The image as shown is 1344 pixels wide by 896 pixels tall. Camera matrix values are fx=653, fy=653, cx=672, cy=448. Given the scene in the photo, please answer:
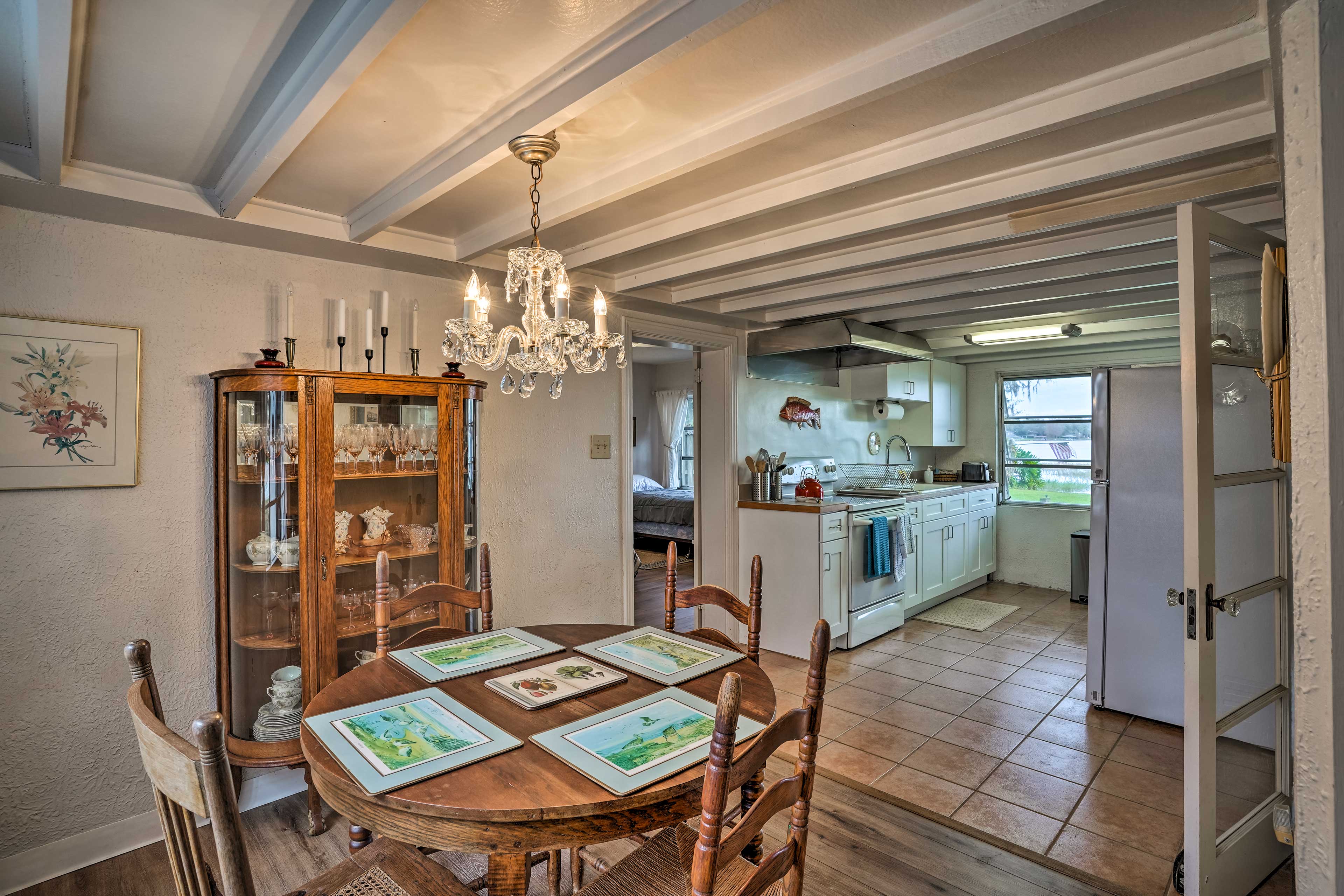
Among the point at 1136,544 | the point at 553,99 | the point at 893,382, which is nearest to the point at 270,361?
the point at 553,99

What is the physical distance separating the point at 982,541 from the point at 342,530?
17.9 ft

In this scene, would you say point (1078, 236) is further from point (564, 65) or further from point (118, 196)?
point (118, 196)

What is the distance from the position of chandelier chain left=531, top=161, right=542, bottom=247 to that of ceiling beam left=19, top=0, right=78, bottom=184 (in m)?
0.97

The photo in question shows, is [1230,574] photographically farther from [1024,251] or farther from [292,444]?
[292,444]

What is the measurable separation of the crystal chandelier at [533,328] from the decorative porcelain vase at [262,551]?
1.12 metres

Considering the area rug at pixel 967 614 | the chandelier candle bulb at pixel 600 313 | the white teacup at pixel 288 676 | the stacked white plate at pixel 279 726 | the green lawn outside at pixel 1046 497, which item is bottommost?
the area rug at pixel 967 614

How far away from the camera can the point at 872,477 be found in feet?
18.9

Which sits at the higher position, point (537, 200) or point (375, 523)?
point (537, 200)

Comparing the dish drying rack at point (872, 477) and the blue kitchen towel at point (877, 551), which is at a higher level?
the dish drying rack at point (872, 477)

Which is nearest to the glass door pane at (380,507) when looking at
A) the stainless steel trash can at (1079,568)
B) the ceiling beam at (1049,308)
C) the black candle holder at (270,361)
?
the black candle holder at (270,361)

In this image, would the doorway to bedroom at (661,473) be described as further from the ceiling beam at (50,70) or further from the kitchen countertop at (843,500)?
the ceiling beam at (50,70)

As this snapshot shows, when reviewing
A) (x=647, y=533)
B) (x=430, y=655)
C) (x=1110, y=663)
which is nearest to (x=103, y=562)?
(x=430, y=655)

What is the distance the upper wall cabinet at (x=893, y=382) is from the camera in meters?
5.32

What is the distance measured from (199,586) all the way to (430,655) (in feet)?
4.11
